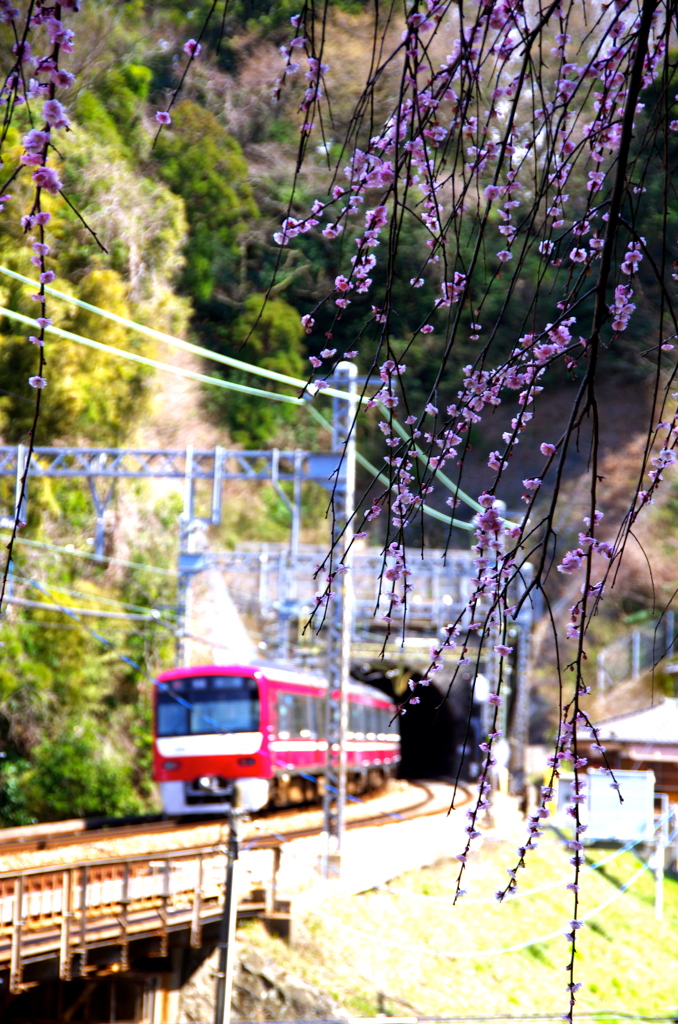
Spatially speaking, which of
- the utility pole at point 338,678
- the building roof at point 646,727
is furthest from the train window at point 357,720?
the utility pole at point 338,678

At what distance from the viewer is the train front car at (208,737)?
17203mm

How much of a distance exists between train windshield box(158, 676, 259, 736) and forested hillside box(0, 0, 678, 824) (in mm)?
2545

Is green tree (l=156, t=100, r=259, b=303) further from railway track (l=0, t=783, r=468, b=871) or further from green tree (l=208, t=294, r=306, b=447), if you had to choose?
railway track (l=0, t=783, r=468, b=871)

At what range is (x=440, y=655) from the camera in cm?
312

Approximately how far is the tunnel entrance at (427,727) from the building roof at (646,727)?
11405mm

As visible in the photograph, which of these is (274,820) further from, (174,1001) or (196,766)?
(174,1001)

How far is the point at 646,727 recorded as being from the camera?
23.5 meters

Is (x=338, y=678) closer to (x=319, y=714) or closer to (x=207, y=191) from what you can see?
(x=319, y=714)

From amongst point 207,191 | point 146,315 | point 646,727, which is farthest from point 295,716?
point 207,191

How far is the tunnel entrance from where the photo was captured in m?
37.2

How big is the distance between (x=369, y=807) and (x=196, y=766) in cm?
518

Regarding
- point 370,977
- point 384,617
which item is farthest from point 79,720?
point 384,617

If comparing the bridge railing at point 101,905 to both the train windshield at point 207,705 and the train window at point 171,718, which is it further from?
the train window at point 171,718

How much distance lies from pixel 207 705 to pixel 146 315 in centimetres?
1348
